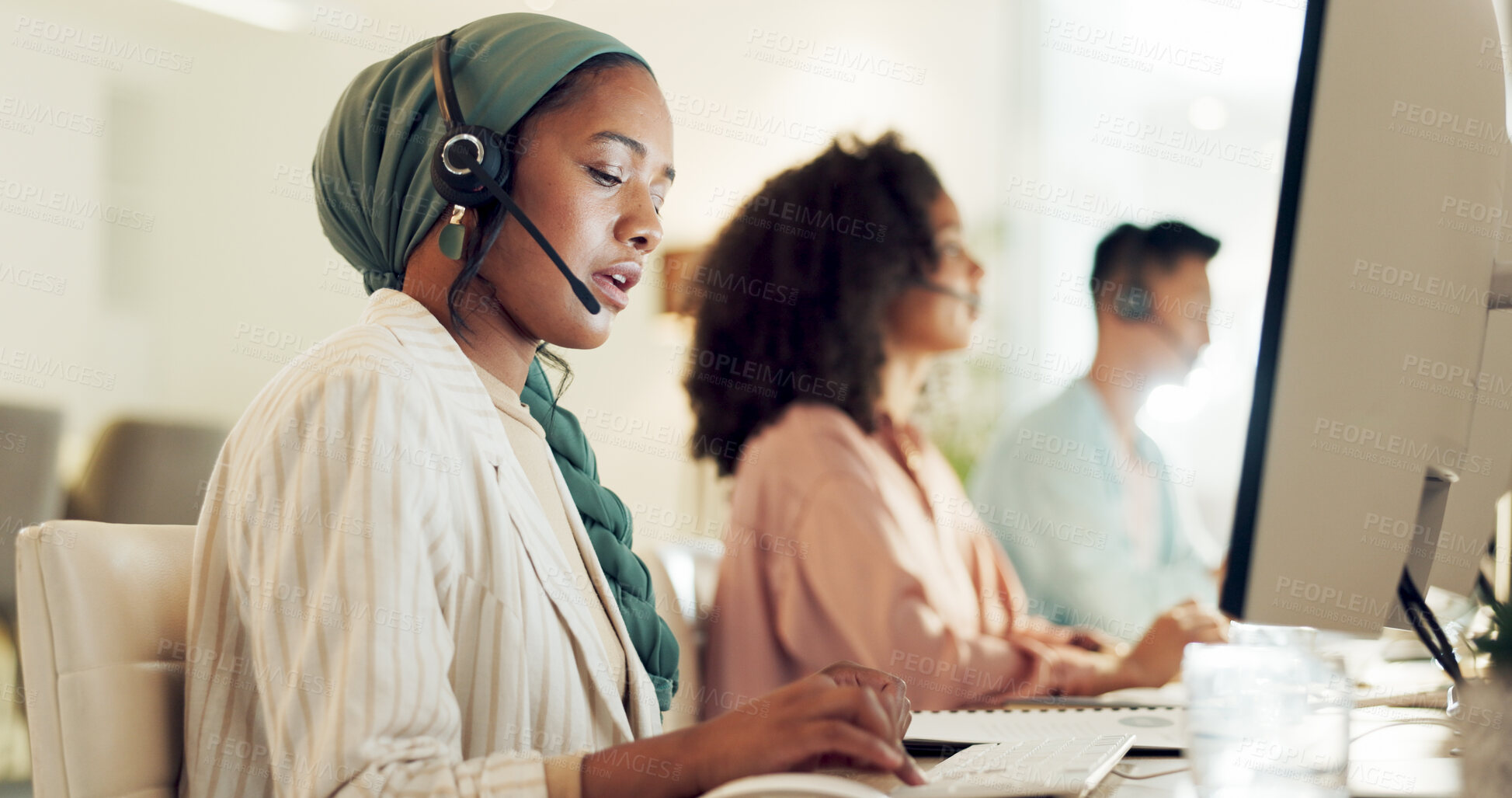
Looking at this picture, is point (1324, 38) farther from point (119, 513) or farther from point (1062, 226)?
point (1062, 226)

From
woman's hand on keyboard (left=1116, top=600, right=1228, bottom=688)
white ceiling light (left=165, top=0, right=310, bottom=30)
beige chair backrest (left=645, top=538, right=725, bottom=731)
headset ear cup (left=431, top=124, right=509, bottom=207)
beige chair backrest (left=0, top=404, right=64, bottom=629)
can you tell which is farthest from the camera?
white ceiling light (left=165, top=0, right=310, bottom=30)

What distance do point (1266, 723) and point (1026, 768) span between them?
0.54 feet

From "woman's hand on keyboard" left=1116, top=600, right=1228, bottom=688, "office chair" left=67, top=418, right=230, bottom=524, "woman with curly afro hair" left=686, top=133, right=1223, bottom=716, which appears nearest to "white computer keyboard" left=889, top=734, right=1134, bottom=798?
"woman with curly afro hair" left=686, top=133, right=1223, bottom=716

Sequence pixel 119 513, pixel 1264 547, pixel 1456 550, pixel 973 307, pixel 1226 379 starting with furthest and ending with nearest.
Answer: pixel 1226 379
pixel 119 513
pixel 973 307
pixel 1456 550
pixel 1264 547

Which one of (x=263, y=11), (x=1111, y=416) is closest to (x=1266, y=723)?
(x=1111, y=416)

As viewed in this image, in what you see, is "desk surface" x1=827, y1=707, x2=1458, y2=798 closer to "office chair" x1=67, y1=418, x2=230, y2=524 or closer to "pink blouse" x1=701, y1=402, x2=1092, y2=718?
"pink blouse" x1=701, y1=402, x2=1092, y2=718

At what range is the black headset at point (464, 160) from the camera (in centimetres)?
76

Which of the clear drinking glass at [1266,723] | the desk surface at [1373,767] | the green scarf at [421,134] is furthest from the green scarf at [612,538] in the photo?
the clear drinking glass at [1266,723]

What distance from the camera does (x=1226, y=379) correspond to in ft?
10.6

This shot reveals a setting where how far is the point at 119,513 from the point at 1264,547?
88.6 inches

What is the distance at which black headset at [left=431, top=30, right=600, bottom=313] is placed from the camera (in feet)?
2.50

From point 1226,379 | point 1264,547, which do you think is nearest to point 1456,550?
point 1264,547

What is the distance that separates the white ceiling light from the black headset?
1738 millimetres

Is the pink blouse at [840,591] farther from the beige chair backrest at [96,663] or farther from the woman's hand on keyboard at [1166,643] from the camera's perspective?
the beige chair backrest at [96,663]
